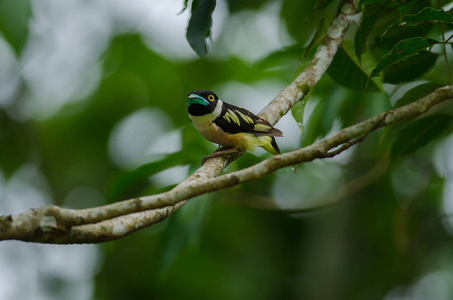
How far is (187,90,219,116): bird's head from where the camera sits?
12.8 feet

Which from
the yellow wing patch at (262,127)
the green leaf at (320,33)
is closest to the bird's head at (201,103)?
the yellow wing patch at (262,127)

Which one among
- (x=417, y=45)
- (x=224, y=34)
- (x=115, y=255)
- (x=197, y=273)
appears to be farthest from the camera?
(x=224, y=34)

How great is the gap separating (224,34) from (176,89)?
4.13ft

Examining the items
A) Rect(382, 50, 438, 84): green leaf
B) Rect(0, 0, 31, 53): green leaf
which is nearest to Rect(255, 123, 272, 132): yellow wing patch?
Rect(382, 50, 438, 84): green leaf

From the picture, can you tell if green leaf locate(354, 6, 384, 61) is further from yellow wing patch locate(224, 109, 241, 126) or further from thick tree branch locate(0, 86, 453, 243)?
yellow wing patch locate(224, 109, 241, 126)

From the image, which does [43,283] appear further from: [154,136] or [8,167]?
[154,136]

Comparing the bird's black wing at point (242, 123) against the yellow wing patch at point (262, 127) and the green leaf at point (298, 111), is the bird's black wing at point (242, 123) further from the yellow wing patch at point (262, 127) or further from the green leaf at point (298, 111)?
the green leaf at point (298, 111)

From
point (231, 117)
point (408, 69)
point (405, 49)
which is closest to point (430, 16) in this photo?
point (405, 49)

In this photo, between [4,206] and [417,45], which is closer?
[417,45]

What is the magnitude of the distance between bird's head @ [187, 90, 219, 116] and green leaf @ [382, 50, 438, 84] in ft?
4.57

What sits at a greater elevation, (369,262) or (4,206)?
(4,206)

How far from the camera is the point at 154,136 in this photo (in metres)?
7.41

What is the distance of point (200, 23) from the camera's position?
9.07 feet

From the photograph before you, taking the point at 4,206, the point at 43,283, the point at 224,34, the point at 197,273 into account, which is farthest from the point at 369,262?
the point at 4,206
